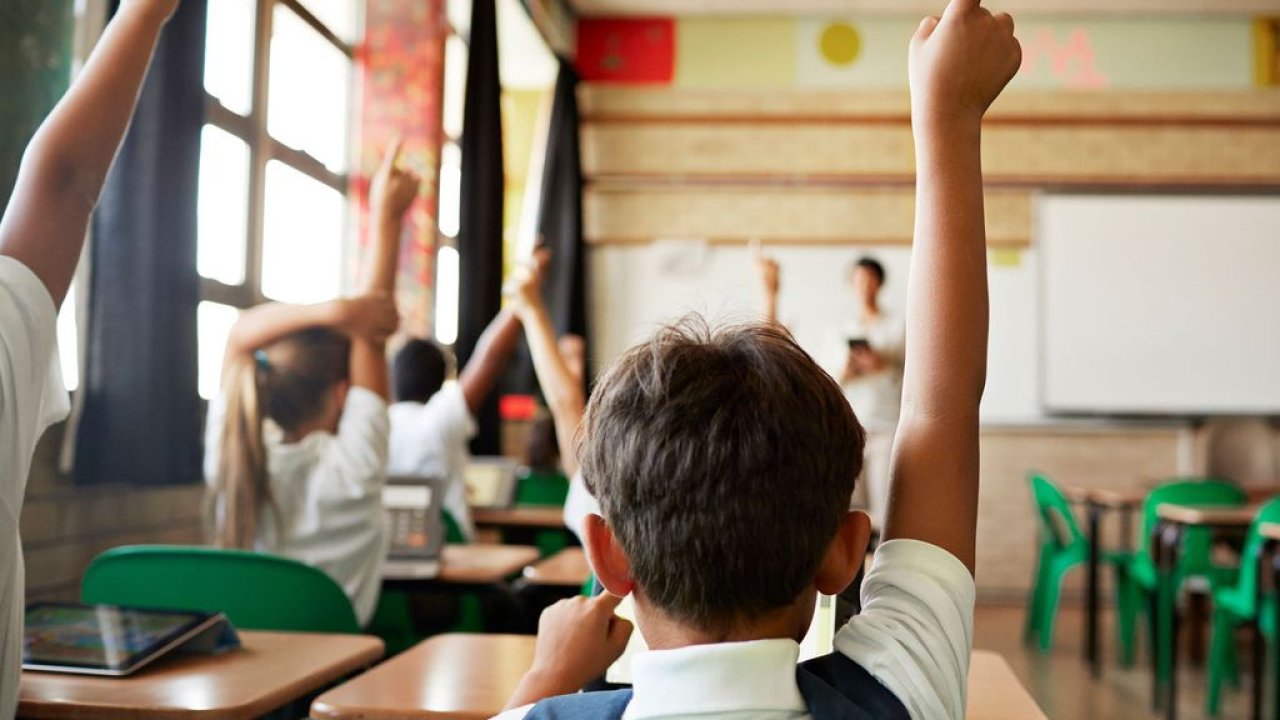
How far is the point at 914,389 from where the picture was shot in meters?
0.91

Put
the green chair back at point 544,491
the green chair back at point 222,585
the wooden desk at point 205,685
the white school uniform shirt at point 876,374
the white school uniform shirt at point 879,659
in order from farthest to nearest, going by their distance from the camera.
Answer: the white school uniform shirt at point 876,374, the green chair back at point 544,491, the green chair back at point 222,585, the wooden desk at point 205,685, the white school uniform shirt at point 879,659

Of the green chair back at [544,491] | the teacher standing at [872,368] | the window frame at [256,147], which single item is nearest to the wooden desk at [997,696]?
the window frame at [256,147]

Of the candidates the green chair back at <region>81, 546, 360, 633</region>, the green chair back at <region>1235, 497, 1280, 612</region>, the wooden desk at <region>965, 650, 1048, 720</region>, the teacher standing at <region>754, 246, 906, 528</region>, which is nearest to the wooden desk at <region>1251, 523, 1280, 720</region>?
the green chair back at <region>1235, 497, 1280, 612</region>

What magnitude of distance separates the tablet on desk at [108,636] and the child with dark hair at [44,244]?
0.24 metres

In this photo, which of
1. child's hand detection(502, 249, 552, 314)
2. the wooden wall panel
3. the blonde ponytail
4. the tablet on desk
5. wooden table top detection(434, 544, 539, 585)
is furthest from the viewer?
the wooden wall panel

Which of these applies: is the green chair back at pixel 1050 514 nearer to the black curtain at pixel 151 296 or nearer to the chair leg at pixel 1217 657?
the chair leg at pixel 1217 657

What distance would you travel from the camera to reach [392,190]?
2.29 metres

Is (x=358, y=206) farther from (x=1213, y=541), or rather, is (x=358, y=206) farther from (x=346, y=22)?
(x=1213, y=541)

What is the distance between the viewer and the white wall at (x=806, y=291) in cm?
748

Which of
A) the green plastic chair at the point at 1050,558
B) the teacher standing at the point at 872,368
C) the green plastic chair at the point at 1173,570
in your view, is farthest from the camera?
the green plastic chair at the point at 1050,558

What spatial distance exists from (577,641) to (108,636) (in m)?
0.79

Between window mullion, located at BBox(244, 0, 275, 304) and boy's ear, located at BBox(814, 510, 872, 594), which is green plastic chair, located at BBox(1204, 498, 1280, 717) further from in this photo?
boy's ear, located at BBox(814, 510, 872, 594)

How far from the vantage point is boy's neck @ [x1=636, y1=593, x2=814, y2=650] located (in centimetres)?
82

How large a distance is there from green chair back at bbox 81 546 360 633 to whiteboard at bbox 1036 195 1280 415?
6332 mm
